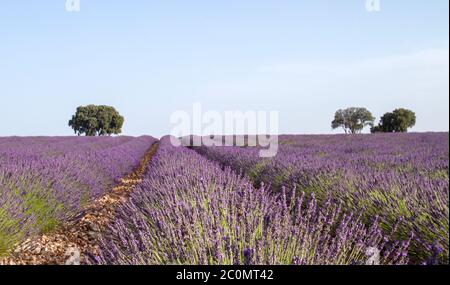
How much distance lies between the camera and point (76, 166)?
619cm

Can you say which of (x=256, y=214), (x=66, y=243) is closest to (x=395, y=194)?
(x=256, y=214)

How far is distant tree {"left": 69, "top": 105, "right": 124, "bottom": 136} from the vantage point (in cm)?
4850

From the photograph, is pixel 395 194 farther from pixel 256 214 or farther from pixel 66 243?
pixel 66 243

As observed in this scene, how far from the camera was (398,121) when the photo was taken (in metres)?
43.8

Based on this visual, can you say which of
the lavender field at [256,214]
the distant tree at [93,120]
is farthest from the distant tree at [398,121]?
the lavender field at [256,214]

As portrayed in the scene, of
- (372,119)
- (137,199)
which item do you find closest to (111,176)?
(137,199)

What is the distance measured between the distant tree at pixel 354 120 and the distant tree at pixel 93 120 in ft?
82.1

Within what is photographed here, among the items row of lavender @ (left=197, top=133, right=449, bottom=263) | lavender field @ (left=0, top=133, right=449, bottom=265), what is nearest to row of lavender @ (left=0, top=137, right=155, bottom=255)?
lavender field @ (left=0, top=133, right=449, bottom=265)

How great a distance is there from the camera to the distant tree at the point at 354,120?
163 feet

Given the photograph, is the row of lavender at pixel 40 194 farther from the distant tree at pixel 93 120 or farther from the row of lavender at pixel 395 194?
the distant tree at pixel 93 120

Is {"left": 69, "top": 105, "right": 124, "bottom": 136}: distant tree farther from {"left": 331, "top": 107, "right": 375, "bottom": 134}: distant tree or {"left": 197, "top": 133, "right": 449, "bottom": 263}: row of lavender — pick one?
{"left": 197, "top": 133, "right": 449, "bottom": 263}: row of lavender

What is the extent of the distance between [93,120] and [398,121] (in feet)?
102
